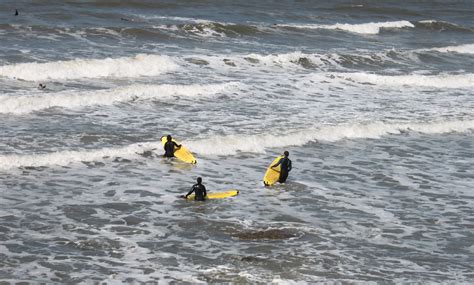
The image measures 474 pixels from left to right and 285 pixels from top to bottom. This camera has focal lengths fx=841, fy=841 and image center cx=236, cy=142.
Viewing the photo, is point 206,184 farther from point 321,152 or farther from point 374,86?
point 374,86

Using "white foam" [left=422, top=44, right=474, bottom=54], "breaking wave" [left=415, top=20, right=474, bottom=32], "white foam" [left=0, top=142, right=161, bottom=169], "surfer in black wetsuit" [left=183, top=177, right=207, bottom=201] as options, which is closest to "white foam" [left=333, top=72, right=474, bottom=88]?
"white foam" [left=422, top=44, right=474, bottom=54]

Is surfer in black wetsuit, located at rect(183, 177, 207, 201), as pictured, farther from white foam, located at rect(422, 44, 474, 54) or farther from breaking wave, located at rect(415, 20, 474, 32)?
breaking wave, located at rect(415, 20, 474, 32)

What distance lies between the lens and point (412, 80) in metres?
39.0

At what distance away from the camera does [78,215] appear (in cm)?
1912

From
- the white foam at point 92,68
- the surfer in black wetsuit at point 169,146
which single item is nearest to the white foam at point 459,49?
the white foam at point 92,68

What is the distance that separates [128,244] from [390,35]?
40.2 metres

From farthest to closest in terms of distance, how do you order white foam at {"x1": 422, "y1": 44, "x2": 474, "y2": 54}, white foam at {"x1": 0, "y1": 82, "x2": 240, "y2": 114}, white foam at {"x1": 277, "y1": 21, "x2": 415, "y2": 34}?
white foam at {"x1": 277, "y1": 21, "x2": 415, "y2": 34}
white foam at {"x1": 422, "y1": 44, "x2": 474, "y2": 54}
white foam at {"x1": 0, "y1": 82, "x2": 240, "y2": 114}

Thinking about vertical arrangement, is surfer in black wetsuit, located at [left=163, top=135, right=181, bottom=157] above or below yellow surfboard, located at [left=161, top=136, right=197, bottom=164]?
above

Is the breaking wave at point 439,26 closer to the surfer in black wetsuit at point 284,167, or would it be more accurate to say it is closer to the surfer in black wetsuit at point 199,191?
the surfer in black wetsuit at point 284,167

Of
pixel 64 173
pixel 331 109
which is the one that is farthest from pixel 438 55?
pixel 64 173

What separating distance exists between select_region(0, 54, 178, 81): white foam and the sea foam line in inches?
408

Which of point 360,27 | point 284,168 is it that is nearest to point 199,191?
point 284,168

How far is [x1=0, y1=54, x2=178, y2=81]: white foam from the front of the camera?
1325 inches

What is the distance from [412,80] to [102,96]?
15233mm
